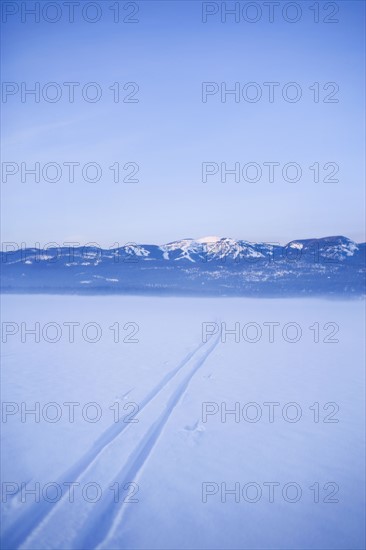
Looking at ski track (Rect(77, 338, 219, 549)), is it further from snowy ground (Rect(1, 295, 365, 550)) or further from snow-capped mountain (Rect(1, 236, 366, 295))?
snow-capped mountain (Rect(1, 236, 366, 295))

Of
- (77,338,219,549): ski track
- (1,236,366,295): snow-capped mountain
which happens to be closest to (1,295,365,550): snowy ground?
(77,338,219,549): ski track

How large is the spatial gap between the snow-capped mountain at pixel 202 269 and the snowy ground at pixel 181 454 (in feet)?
236

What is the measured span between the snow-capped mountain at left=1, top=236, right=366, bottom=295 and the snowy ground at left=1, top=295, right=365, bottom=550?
7191 cm

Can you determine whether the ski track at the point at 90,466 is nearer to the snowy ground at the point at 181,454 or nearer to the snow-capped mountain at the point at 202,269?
the snowy ground at the point at 181,454

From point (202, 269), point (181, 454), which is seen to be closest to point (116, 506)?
point (181, 454)

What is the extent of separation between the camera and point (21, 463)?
5098 mm

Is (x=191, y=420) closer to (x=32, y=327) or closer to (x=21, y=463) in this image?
(x=21, y=463)

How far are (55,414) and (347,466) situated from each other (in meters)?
5.69

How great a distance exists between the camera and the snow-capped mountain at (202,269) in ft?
298

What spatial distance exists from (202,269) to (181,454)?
120 metres

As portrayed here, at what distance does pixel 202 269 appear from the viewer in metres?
125

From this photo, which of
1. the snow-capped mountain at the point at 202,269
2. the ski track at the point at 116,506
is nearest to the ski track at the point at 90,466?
the ski track at the point at 116,506

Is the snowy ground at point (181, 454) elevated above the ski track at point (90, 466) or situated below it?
below

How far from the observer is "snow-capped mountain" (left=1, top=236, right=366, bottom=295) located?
298 feet
